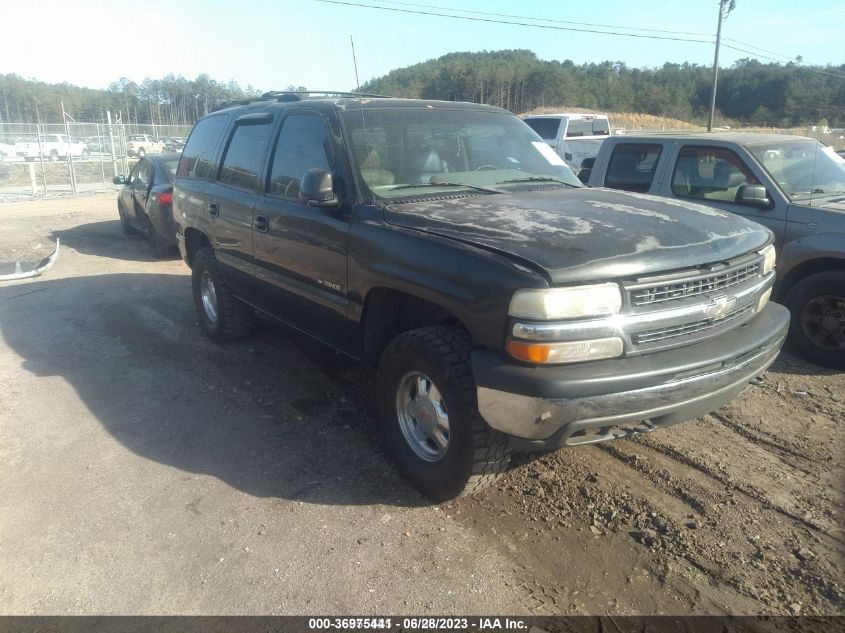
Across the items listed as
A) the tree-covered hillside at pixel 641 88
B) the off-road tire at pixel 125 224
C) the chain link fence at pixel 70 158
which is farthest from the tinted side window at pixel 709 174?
the tree-covered hillside at pixel 641 88

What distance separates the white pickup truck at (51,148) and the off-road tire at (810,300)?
2657cm

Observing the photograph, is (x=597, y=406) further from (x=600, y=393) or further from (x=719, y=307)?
(x=719, y=307)

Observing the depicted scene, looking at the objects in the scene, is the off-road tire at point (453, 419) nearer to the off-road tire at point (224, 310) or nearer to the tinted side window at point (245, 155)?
the tinted side window at point (245, 155)

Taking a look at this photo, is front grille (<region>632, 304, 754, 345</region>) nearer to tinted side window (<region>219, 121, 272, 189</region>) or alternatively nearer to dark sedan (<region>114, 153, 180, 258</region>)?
tinted side window (<region>219, 121, 272, 189</region>)

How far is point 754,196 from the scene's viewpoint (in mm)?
5402

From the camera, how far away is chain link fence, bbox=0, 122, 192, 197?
70.1 ft

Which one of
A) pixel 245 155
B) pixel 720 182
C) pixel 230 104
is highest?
pixel 230 104

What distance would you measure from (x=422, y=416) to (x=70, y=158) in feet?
67.8

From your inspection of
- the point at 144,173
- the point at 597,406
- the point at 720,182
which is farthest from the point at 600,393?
the point at 144,173

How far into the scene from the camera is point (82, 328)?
6512 millimetres

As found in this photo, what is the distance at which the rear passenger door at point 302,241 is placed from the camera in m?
3.91

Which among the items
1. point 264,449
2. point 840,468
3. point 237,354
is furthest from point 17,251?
point 840,468

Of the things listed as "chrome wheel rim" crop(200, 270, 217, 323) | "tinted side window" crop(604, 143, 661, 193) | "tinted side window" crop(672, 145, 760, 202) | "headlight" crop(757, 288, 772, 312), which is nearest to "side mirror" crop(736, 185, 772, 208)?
"tinted side window" crop(672, 145, 760, 202)

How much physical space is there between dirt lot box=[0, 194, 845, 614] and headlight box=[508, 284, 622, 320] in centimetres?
112
